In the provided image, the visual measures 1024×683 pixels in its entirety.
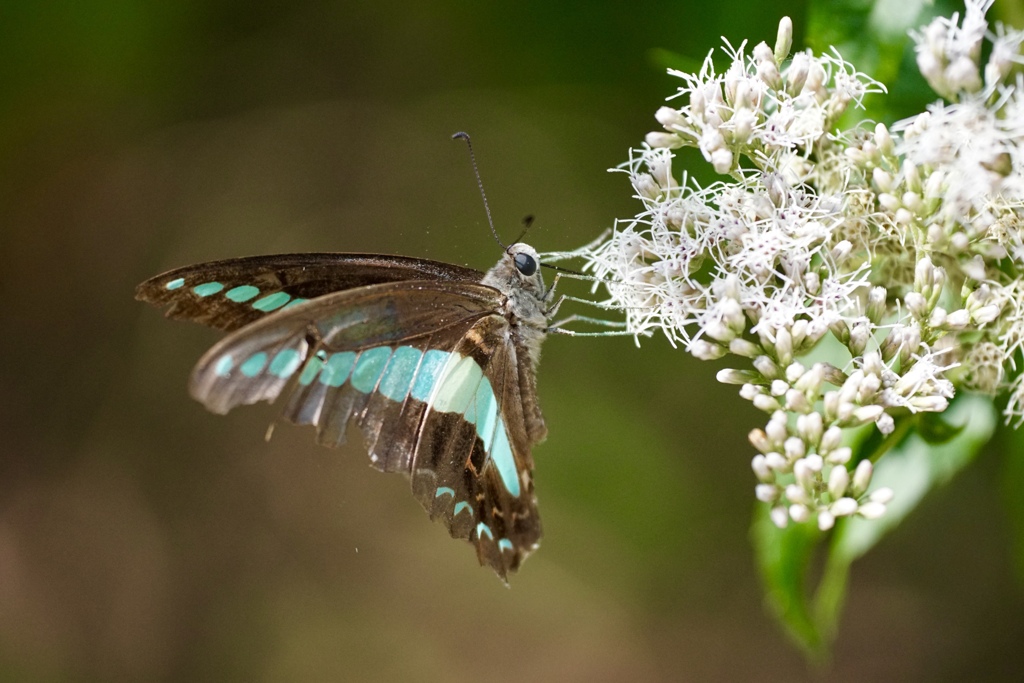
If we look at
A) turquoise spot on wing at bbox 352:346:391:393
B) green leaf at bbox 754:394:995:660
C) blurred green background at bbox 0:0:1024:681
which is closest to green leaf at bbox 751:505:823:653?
green leaf at bbox 754:394:995:660

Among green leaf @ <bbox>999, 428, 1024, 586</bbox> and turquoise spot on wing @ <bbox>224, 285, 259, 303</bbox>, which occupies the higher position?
turquoise spot on wing @ <bbox>224, 285, 259, 303</bbox>

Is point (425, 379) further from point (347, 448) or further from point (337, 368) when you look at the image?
point (347, 448)

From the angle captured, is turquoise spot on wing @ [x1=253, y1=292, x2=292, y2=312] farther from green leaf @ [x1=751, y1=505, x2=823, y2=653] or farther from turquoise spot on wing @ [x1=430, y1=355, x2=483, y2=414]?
green leaf @ [x1=751, y1=505, x2=823, y2=653]

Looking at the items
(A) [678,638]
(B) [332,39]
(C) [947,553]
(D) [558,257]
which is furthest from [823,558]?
(B) [332,39]

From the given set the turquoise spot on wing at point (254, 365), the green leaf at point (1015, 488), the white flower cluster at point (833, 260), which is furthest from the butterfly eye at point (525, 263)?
the green leaf at point (1015, 488)

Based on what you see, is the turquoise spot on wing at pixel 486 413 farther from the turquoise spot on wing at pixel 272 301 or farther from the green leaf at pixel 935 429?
the green leaf at pixel 935 429

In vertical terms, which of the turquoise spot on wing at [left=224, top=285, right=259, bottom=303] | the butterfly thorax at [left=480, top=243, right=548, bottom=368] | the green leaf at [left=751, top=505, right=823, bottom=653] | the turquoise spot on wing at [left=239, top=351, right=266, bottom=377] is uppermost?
the butterfly thorax at [left=480, top=243, right=548, bottom=368]
